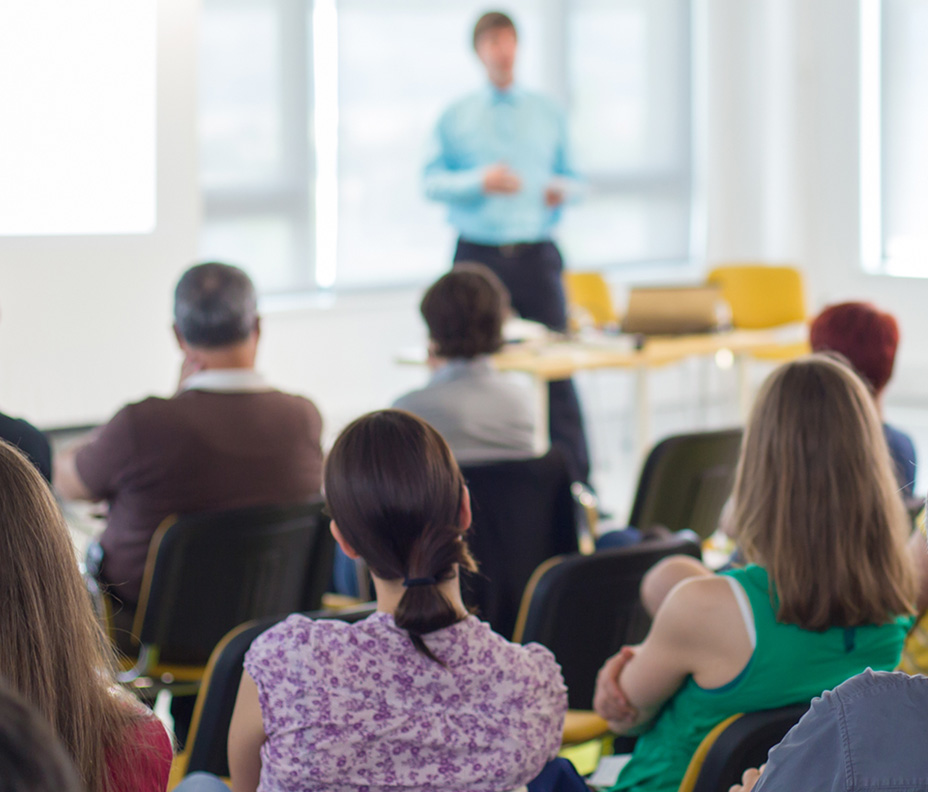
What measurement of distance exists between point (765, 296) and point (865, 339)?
3.89 meters

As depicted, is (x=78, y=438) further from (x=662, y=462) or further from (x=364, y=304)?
(x=662, y=462)

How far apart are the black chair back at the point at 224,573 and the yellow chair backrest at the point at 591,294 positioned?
433 centimetres

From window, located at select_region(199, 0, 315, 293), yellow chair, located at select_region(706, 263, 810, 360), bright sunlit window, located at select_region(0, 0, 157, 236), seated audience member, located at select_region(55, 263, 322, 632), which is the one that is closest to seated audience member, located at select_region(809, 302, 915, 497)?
seated audience member, located at select_region(55, 263, 322, 632)

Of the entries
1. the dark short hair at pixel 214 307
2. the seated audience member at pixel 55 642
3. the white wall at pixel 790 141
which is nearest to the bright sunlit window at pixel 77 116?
the dark short hair at pixel 214 307

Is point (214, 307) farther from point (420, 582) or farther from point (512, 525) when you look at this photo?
point (420, 582)

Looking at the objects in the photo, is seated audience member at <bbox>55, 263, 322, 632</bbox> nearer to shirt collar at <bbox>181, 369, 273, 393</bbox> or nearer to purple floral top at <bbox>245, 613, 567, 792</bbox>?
shirt collar at <bbox>181, 369, 273, 393</bbox>

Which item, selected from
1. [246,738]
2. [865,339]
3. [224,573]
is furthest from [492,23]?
[246,738]

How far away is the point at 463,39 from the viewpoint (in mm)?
7133

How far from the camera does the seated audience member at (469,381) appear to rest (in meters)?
3.03

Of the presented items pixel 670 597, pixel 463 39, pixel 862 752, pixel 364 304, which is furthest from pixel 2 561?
pixel 463 39

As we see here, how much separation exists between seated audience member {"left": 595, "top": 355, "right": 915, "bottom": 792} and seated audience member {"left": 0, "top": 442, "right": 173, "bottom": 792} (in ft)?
2.63

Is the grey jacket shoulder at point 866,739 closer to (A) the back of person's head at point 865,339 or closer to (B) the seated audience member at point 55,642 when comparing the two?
(B) the seated audience member at point 55,642

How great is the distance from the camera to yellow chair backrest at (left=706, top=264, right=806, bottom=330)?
651 cm

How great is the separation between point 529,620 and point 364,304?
4.79m
